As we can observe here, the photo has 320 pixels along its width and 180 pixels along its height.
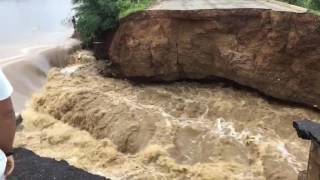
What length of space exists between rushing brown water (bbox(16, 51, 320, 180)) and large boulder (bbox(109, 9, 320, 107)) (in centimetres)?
29

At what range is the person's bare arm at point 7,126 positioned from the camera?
2.25m

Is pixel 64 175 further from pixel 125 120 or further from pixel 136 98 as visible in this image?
pixel 136 98

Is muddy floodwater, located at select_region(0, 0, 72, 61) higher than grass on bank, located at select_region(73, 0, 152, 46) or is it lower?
lower

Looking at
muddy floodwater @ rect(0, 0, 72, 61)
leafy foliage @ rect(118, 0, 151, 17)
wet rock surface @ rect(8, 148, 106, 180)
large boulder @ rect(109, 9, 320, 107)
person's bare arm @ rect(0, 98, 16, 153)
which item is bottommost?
muddy floodwater @ rect(0, 0, 72, 61)

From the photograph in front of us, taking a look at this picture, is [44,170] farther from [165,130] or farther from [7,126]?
[7,126]

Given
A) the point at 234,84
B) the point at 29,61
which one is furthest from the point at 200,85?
the point at 29,61

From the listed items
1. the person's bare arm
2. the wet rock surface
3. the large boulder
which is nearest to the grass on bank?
the large boulder

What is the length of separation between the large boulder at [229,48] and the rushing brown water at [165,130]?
287mm

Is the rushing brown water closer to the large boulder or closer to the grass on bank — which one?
the large boulder

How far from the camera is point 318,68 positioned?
7.95 metres

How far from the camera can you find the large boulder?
8.00 meters

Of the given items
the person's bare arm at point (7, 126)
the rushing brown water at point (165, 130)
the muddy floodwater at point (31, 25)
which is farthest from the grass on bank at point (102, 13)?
the person's bare arm at point (7, 126)

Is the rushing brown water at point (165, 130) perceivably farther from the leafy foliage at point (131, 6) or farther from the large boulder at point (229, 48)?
the leafy foliage at point (131, 6)

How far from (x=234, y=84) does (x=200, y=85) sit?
Answer: 0.67 metres
